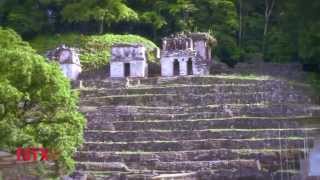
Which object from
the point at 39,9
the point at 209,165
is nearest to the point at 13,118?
the point at 209,165

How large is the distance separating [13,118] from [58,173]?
7.65ft

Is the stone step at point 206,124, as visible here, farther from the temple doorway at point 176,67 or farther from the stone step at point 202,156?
the temple doorway at point 176,67

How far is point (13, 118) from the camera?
27.5 metres

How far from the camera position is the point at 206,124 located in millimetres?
36375

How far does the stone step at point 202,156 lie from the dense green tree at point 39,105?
5.35m

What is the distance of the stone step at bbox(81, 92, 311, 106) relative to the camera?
39750 millimetres

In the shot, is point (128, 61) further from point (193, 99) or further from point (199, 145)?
point (199, 145)

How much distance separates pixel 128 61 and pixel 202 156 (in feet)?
50.2

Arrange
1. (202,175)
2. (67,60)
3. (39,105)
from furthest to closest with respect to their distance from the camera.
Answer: (67,60) → (202,175) → (39,105)

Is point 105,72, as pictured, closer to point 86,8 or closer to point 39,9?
point 86,8

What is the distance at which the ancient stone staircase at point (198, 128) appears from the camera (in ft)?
107

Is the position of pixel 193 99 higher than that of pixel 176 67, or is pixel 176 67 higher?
pixel 176 67

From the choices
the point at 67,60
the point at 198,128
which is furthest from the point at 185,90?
the point at 67,60
